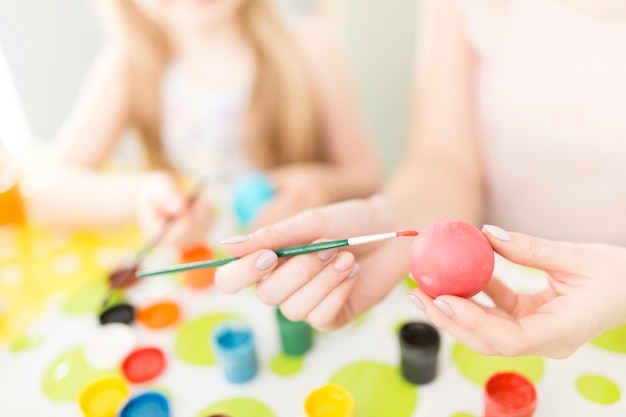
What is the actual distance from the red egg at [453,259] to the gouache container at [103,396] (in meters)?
0.31

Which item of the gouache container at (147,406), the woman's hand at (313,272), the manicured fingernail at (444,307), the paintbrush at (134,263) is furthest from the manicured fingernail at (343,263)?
the paintbrush at (134,263)

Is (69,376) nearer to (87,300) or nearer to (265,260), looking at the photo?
(87,300)

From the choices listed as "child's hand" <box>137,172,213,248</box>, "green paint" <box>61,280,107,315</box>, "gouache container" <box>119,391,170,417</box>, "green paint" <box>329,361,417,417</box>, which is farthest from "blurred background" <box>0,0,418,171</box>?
"green paint" <box>329,361,417,417</box>

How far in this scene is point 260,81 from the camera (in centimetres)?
111

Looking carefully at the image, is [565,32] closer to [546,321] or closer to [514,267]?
[514,267]

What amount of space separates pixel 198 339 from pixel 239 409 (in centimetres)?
11

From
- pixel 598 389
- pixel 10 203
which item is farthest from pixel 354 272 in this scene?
pixel 10 203

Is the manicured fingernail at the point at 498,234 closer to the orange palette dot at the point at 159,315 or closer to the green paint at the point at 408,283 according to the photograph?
the green paint at the point at 408,283

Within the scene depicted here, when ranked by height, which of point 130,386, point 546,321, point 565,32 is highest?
point 565,32

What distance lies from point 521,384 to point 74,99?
1.31m

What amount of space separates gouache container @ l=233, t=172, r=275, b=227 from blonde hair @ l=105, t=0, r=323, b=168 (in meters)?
0.30

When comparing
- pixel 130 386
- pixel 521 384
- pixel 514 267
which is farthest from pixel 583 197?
pixel 130 386

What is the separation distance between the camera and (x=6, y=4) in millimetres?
1185

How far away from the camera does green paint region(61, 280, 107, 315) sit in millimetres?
681
